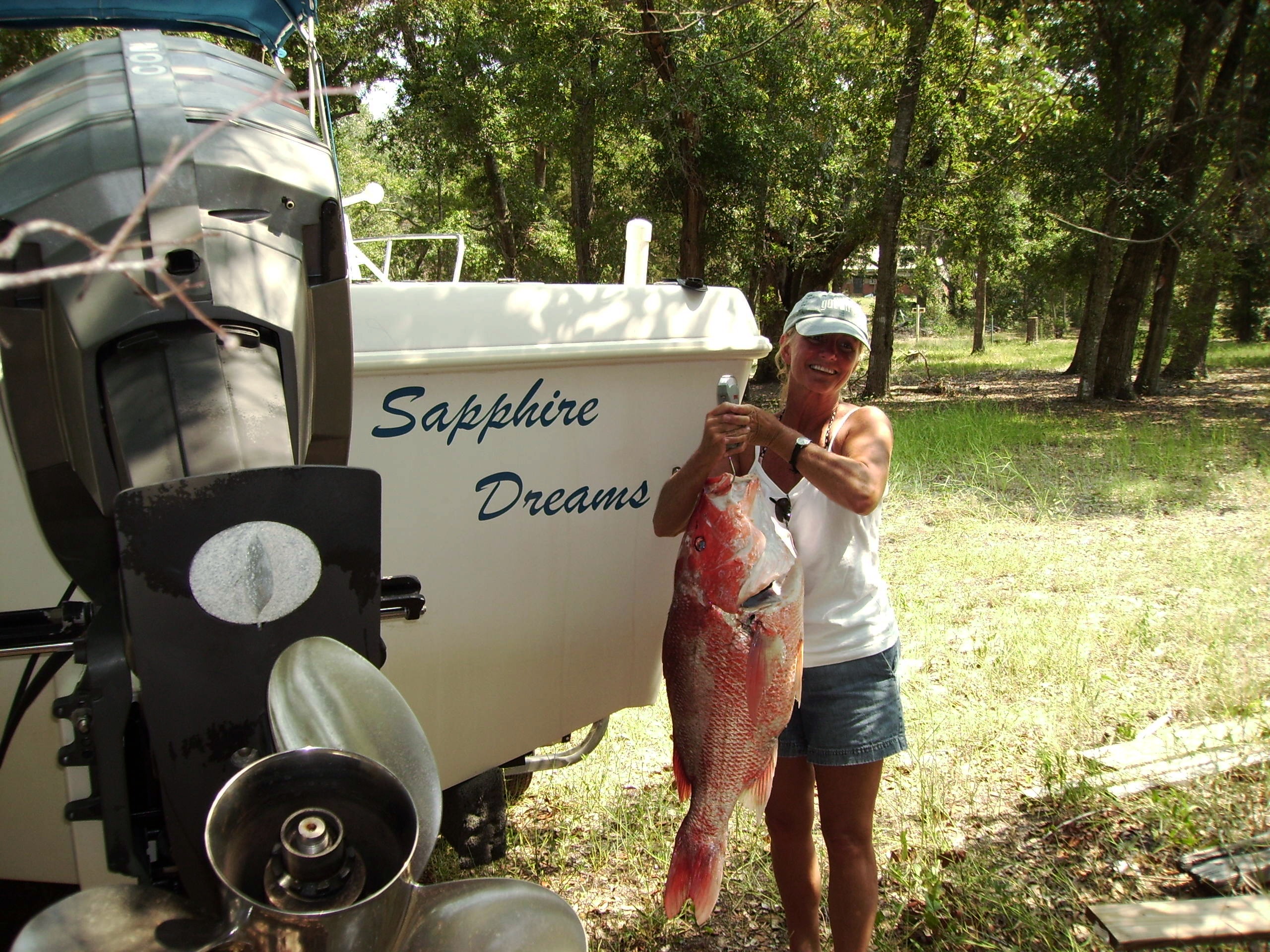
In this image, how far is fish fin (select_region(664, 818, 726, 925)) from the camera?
7.98 ft

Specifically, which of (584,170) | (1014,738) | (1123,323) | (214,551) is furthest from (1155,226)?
(214,551)

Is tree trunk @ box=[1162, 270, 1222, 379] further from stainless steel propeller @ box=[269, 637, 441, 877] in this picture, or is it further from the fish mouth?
stainless steel propeller @ box=[269, 637, 441, 877]

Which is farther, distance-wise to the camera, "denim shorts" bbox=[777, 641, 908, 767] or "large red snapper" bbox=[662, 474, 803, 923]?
"denim shorts" bbox=[777, 641, 908, 767]

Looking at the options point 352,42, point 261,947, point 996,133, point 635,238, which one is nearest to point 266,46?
point 635,238

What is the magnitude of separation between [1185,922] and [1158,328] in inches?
581

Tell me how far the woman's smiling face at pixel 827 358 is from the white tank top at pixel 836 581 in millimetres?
129

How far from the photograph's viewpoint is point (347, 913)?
1.10 metres

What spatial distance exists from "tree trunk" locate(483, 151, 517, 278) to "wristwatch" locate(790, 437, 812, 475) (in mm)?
16885

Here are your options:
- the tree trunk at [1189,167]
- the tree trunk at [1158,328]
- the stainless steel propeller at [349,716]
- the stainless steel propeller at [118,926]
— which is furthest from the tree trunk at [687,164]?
the stainless steel propeller at [118,926]

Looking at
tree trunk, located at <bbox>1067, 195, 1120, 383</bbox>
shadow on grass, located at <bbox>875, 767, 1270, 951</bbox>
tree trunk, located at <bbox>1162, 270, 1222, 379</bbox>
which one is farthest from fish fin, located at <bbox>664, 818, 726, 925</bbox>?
tree trunk, located at <bbox>1162, 270, 1222, 379</bbox>

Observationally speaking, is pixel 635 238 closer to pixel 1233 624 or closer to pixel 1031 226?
pixel 1233 624

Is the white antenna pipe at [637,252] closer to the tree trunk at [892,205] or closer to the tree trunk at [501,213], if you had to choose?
the tree trunk at [892,205]

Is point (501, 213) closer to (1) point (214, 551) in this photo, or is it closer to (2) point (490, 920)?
(1) point (214, 551)

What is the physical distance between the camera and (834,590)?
2.56 metres
